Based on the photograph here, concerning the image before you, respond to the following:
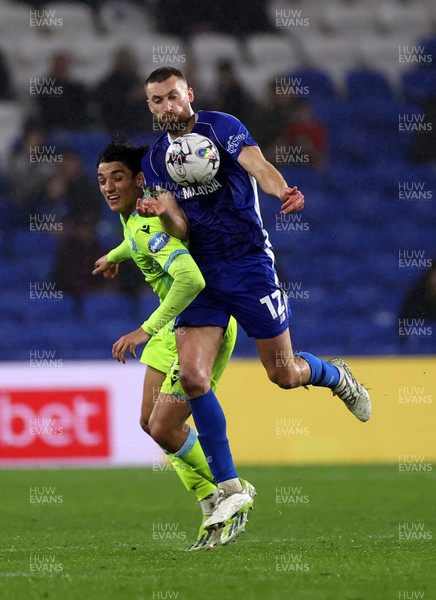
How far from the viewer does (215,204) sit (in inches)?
246

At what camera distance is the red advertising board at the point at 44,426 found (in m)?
11.1

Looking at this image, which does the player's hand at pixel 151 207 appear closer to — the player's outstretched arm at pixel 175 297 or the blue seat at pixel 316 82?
the player's outstretched arm at pixel 175 297

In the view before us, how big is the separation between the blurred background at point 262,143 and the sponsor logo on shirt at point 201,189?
7306 mm

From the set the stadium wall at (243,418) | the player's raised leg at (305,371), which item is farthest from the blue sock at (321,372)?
the stadium wall at (243,418)

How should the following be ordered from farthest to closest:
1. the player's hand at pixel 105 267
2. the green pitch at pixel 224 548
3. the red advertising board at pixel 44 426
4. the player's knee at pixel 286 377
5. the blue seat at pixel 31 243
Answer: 1. the blue seat at pixel 31 243
2. the red advertising board at pixel 44 426
3. the player's hand at pixel 105 267
4. the player's knee at pixel 286 377
5. the green pitch at pixel 224 548

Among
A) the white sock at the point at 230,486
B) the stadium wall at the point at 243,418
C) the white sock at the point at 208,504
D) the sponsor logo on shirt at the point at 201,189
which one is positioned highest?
the sponsor logo on shirt at the point at 201,189

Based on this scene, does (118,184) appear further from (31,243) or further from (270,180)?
(31,243)

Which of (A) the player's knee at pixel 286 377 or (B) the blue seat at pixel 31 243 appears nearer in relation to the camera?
(A) the player's knee at pixel 286 377

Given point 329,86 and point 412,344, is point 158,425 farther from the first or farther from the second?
point 329,86

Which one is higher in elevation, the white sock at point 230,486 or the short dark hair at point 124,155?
the short dark hair at point 124,155

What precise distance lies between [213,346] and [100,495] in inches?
137

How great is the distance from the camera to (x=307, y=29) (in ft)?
51.2

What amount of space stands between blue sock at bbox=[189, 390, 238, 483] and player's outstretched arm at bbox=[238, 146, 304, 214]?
113 cm

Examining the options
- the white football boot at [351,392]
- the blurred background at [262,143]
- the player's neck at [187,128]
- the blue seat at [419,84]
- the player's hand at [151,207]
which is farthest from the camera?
the blue seat at [419,84]
